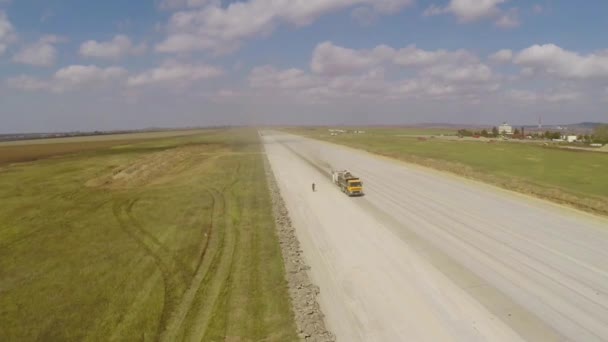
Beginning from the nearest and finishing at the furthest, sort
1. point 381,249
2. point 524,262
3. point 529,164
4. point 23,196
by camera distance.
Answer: point 524,262 → point 381,249 → point 23,196 → point 529,164

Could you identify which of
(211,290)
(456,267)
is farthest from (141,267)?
(456,267)

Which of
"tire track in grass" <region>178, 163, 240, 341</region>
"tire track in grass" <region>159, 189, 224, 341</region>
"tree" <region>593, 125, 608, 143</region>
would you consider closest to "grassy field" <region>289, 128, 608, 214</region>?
"tire track in grass" <region>178, 163, 240, 341</region>

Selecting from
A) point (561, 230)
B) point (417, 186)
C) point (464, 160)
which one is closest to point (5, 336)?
point (561, 230)

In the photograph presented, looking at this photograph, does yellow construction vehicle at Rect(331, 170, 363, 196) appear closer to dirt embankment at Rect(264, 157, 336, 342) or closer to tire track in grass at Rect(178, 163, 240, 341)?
dirt embankment at Rect(264, 157, 336, 342)

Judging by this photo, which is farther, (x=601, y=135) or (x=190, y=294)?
(x=601, y=135)

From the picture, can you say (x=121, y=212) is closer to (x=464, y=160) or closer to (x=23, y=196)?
(x=23, y=196)

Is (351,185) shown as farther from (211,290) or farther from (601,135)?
(601,135)
